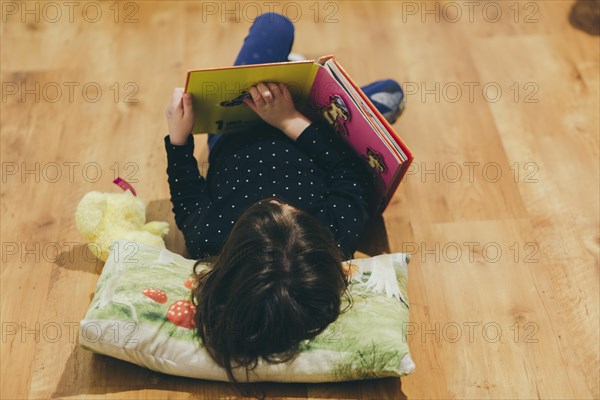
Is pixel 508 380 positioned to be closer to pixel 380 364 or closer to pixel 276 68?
pixel 380 364

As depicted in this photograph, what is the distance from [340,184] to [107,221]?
15.4 inches

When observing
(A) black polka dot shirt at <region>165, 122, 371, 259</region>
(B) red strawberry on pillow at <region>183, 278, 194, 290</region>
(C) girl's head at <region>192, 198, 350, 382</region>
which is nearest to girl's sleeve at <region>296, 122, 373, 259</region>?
(A) black polka dot shirt at <region>165, 122, 371, 259</region>

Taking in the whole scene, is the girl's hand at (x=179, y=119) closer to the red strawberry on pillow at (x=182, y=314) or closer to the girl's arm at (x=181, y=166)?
the girl's arm at (x=181, y=166)

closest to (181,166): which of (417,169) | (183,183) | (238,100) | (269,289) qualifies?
(183,183)

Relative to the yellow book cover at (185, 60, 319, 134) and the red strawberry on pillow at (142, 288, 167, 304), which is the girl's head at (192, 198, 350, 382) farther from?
the yellow book cover at (185, 60, 319, 134)

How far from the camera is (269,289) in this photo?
2.76 feet

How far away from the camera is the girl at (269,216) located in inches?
33.9

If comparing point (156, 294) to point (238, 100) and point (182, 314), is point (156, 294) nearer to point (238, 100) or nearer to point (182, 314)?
point (182, 314)

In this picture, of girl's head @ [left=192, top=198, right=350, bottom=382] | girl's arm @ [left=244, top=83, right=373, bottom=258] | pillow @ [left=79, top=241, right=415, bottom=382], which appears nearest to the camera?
girl's head @ [left=192, top=198, right=350, bottom=382]

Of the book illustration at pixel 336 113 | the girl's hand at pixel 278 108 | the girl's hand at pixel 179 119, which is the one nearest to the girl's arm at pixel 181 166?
the girl's hand at pixel 179 119

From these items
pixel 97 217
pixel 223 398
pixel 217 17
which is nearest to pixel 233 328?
pixel 223 398

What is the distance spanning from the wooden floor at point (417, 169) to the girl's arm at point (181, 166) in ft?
0.44

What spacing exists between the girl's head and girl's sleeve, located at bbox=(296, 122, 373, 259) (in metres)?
0.10

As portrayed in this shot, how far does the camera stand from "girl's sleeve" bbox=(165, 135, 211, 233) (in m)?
1.10
